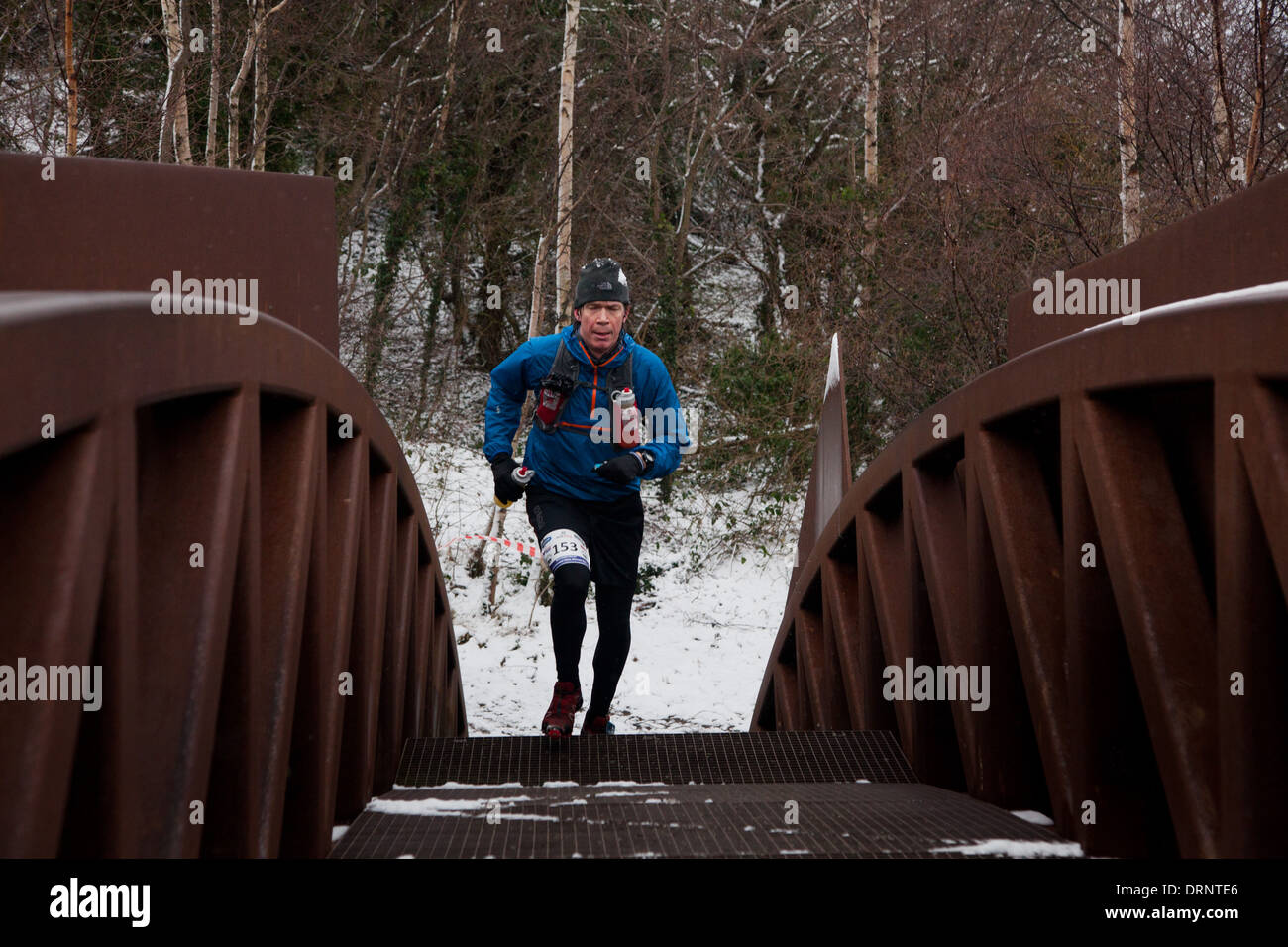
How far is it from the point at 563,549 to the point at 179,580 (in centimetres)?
303

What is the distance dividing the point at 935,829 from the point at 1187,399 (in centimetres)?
121

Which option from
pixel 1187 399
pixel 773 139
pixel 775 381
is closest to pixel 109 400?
pixel 1187 399

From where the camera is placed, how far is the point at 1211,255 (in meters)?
2.94

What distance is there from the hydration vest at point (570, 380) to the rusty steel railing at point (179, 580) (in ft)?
4.08

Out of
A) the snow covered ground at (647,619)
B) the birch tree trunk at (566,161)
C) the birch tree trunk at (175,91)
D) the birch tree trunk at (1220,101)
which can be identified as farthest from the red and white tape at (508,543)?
the birch tree trunk at (1220,101)

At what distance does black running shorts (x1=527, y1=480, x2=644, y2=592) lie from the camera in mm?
5430

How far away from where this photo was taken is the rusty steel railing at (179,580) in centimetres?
161

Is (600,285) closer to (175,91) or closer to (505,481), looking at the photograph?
(505,481)

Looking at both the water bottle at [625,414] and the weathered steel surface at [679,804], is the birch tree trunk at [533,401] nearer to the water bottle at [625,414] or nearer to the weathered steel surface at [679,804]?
the water bottle at [625,414]

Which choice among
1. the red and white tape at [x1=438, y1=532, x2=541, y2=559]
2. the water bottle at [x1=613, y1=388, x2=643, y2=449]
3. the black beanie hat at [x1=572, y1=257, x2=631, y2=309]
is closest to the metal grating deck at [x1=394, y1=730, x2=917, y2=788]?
the water bottle at [x1=613, y1=388, x2=643, y2=449]

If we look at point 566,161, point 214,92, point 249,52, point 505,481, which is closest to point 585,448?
point 505,481
